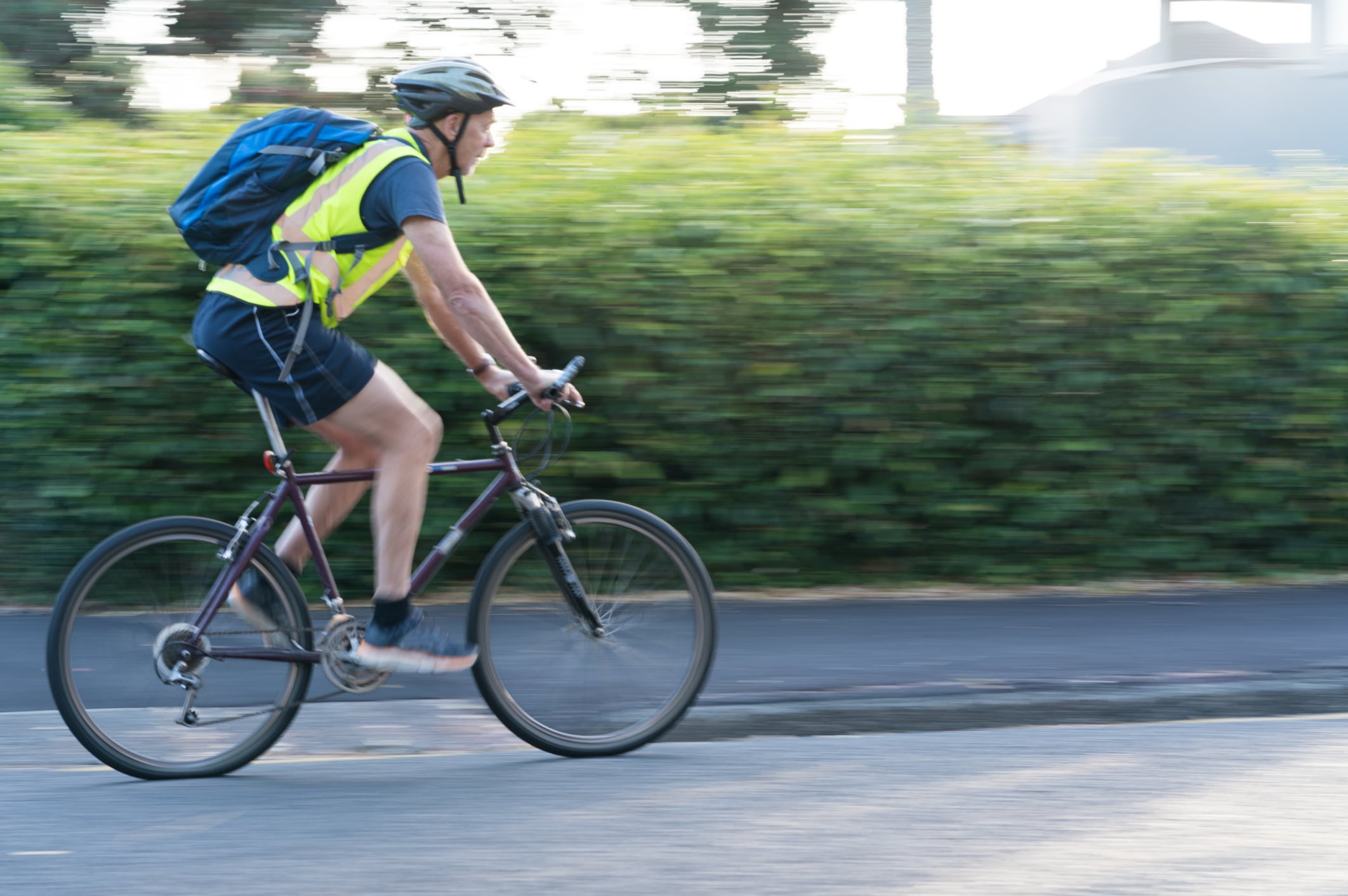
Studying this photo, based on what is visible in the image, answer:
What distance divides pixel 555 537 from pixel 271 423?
2.98 ft

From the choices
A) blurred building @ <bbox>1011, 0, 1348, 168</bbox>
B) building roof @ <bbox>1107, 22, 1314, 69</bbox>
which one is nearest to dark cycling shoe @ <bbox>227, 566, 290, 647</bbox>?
blurred building @ <bbox>1011, 0, 1348, 168</bbox>

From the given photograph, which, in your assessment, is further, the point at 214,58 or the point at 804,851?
the point at 214,58

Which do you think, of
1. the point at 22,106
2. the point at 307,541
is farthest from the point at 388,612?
the point at 22,106

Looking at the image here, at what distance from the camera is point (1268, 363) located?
673 cm

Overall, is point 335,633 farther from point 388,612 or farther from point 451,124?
point 451,124

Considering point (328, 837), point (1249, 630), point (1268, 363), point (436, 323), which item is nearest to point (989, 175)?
point (1268, 363)

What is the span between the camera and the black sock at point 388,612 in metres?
4.04

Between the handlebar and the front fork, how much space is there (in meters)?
0.24

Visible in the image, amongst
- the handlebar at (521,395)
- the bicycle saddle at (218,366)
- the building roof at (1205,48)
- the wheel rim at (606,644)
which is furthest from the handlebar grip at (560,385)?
the building roof at (1205,48)

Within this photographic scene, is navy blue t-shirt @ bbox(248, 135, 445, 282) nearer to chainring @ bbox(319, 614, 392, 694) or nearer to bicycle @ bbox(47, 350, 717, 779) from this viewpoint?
bicycle @ bbox(47, 350, 717, 779)

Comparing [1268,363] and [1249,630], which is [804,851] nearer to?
[1249,630]

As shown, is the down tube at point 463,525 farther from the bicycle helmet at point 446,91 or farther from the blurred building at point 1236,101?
the blurred building at point 1236,101

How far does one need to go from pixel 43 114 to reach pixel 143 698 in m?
4.41

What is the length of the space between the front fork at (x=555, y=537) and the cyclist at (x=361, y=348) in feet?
1.08
